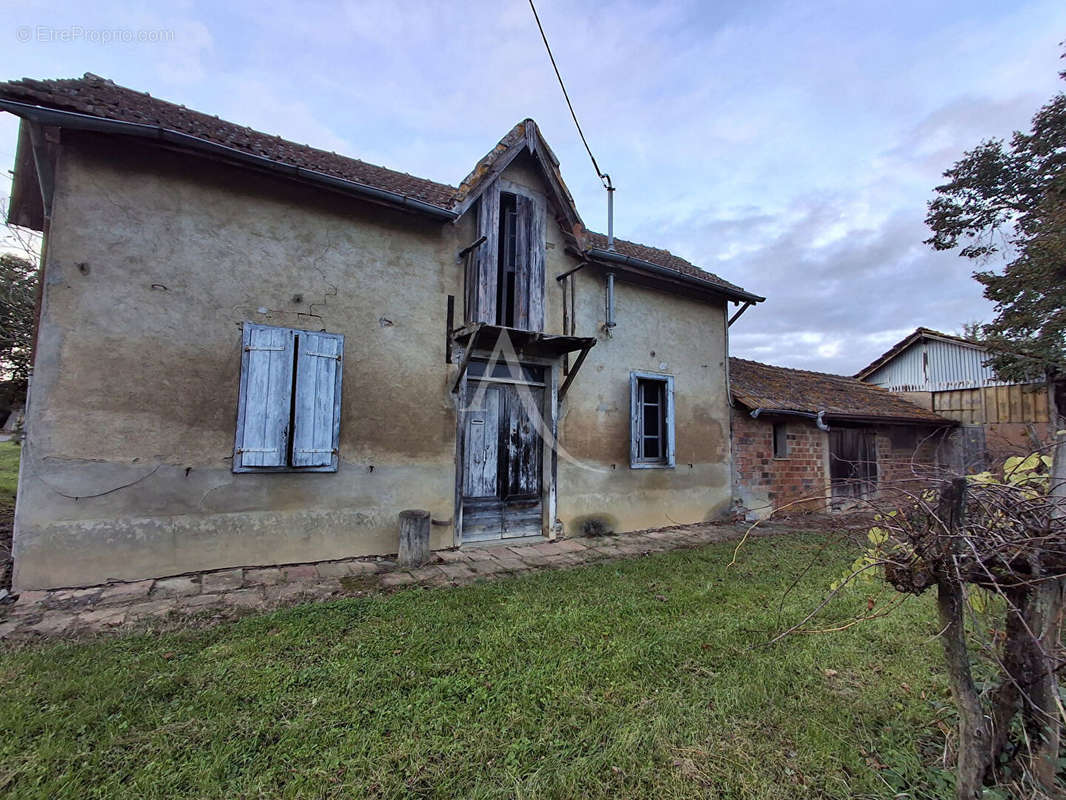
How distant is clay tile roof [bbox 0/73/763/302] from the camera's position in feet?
13.2

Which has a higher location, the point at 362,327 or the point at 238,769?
the point at 362,327

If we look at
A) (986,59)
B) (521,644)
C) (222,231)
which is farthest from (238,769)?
(986,59)

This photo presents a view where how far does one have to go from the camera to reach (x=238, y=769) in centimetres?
197

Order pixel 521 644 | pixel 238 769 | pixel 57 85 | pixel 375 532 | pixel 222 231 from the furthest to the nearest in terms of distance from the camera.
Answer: pixel 375 532, pixel 222 231, pixel 57 85, pixel 521 644, pixel 238 769

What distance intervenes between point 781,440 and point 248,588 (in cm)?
915

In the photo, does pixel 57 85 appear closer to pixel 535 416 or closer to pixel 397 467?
pixel 397 467

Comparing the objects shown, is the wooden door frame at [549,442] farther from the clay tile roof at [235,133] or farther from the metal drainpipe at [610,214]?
the metal drainpipe at [610,214]

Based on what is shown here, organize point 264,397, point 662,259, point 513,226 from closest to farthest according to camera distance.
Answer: point 264,397
point 513,226
point 662,259

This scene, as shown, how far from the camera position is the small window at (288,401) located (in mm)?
4723

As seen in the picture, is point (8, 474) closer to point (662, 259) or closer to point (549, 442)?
point (549, 442)

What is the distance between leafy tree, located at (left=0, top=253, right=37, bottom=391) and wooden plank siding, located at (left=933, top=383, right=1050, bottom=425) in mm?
21727

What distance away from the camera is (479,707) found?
246 centimetres

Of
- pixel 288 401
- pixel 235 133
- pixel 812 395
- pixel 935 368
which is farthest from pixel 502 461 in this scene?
pixel 935 368

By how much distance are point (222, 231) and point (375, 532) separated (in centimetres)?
373
